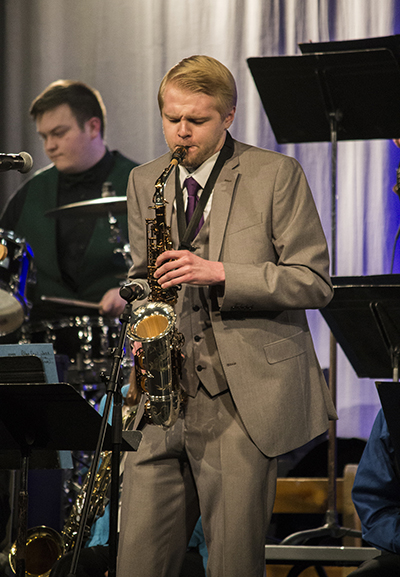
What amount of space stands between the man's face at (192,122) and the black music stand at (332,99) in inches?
46.8

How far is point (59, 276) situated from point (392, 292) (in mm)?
→ 3086

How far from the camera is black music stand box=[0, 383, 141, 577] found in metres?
2.13

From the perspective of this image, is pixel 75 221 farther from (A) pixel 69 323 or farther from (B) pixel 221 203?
(B) pixel 221 203

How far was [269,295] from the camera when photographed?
2.12m

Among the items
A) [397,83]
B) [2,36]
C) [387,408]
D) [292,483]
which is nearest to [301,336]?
[387,408]

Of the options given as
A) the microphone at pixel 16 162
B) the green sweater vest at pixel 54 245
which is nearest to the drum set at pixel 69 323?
the green sweater vest at pixel 54 245

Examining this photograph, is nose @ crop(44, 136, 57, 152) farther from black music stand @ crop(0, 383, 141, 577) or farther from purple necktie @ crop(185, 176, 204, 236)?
black music stand @ crop(0, 383, 141, 577)

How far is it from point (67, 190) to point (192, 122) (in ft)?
11.2

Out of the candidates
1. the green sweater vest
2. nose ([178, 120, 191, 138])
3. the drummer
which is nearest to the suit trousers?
nose ([178, 120, 191, 138])

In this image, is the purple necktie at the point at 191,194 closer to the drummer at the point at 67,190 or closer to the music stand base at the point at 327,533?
the music stand base at the point at 327,533

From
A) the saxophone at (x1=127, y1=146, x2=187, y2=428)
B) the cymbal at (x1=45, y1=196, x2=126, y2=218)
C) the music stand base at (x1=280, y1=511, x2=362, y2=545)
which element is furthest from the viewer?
the cymbal at (x1=45, y1=196, x2=126, y2=218)

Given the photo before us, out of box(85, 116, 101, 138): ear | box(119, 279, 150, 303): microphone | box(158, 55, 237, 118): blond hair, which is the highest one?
box(158, 55, 237, 118): blond hair

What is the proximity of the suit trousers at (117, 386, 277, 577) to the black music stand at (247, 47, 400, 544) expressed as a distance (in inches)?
59.1

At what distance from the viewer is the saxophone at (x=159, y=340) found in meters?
2.18
